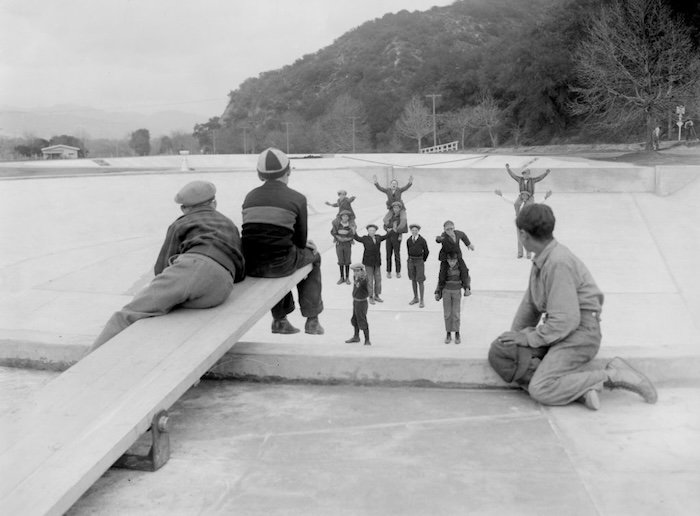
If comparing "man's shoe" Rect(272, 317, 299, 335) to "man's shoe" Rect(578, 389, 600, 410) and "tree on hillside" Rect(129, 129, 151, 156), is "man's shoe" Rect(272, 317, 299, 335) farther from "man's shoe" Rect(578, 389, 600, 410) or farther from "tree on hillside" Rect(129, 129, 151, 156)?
"tree on hillside" Rect(129, 129, 151, 156)

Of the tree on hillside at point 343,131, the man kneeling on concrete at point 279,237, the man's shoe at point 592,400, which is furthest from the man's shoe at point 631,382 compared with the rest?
the tree on hillside at point 343,131

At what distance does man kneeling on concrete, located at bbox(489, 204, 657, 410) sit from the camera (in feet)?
11.7

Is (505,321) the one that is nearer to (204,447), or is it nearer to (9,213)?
(204,447)

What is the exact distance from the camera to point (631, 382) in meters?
3.61

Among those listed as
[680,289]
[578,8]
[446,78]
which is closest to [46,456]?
[680,289]

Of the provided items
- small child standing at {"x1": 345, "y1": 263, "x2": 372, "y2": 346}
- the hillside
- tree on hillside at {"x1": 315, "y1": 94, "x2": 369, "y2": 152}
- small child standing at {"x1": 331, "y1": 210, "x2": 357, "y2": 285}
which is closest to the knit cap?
small child standing at {"x1": 345, "y1": 263, "x2": 372, "y2": 346}

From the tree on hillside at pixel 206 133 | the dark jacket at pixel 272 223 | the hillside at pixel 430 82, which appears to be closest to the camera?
the dark jacket at pixel 272 223

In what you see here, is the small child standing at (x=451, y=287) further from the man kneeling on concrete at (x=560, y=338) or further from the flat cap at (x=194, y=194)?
the man kneeling on concrete at (x=560, y=338)

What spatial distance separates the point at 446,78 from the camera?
8150 cm

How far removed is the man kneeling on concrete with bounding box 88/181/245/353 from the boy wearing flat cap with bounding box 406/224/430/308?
238 inches

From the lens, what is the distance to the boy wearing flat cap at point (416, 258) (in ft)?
34.4

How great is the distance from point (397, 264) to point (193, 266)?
29.9ft

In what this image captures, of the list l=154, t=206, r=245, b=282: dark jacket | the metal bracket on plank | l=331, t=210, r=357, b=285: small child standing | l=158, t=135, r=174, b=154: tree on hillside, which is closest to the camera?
the metal bracket on plank

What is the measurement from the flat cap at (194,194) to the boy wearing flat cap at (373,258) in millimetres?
6238
